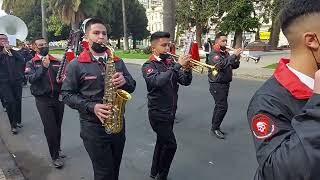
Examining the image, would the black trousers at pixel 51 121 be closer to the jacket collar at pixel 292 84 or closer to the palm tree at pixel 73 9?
the jacket collar at pixel 292 84

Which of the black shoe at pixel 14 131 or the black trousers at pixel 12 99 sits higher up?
the black trousers at pixel 12 99

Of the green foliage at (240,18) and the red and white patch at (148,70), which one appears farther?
the green foliage at (240,18)

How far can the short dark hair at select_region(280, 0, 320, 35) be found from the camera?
4.96 feet

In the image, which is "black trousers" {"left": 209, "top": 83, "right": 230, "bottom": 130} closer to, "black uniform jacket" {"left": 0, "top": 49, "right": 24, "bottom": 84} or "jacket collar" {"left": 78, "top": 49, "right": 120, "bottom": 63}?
"jacket collar" {"left": 78, "top": 49, "right": 120, "bottom": 63}

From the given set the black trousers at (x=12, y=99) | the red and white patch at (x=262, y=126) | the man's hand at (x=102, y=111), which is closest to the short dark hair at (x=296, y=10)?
the red and white patch at (x=262, y=126)

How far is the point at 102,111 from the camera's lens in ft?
11.8

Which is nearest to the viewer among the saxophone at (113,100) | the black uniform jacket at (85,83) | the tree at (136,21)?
the saxophone at (113,100)

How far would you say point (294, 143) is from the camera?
1.33m

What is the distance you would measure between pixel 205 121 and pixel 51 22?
47.7 m

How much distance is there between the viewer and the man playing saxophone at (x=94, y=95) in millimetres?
3785

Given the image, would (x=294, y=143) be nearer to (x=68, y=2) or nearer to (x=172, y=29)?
(x=172, y=29)

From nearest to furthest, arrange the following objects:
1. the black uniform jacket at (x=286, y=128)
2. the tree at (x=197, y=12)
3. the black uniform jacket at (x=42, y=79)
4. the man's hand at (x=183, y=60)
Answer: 1. the black uniform jacket at (x=286, y=128)
2. the man's hand at (x=183, y=60)
3. the black uniform jacket at (x=42, y=79)
4. the tree at (x=197, y=12)

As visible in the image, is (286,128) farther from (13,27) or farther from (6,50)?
(13,27)

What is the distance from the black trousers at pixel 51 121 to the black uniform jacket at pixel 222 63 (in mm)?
2668
